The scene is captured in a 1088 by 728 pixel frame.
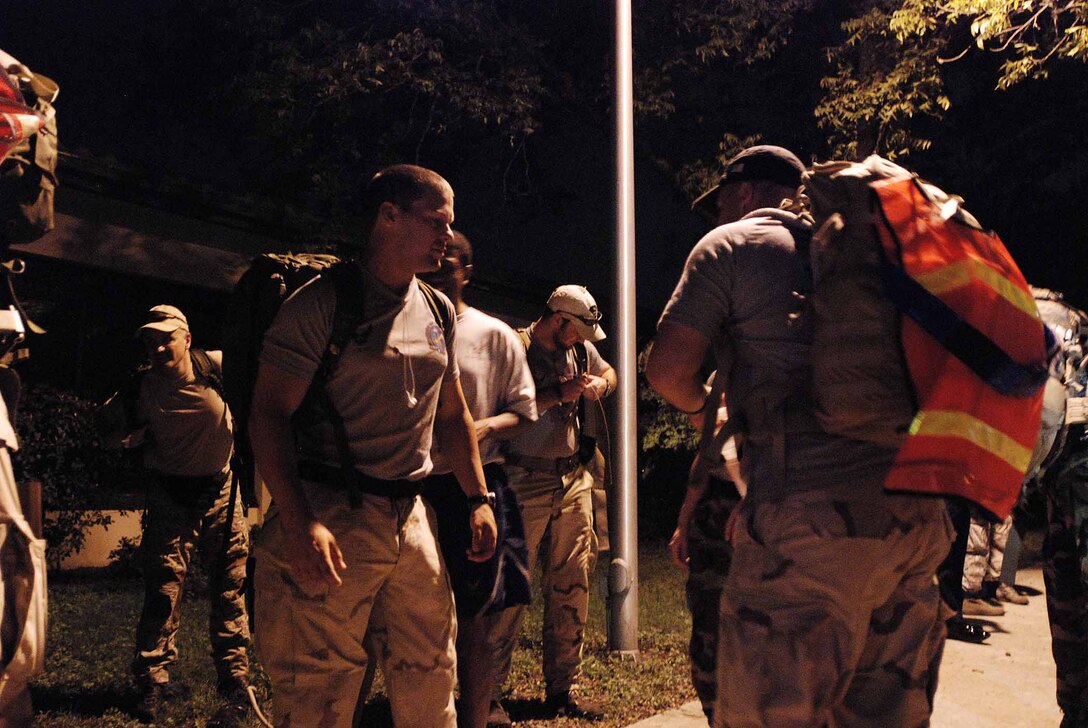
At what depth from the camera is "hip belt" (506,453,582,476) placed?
5.71 meters

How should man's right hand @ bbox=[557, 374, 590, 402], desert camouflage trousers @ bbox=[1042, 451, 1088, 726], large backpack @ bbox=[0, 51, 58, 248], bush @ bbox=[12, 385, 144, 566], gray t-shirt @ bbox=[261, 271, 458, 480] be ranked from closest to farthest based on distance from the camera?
large backpack @ bbox=[0, 51, 58, 248] → gray t-shirt @ bbox=[261, 271, 458, 480] → desert camouflage trousers @ bbox=[1042, 451, 1088, 726] → man's right hand @ bbox=[557, 374, 590, 402] → bush @ bbox=[12, 385, 144, 566]

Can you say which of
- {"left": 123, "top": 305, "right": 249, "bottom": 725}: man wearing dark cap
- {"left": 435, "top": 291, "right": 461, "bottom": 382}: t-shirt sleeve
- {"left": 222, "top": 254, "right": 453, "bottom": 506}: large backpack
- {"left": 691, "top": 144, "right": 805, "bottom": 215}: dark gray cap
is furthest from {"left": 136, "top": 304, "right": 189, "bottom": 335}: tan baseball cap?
{"left": 691, "top": 144, "right": 805, "bottom": 215}: dark gray cap

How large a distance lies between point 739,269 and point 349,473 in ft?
4.29

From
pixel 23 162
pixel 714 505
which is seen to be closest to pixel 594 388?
pixel 714 505

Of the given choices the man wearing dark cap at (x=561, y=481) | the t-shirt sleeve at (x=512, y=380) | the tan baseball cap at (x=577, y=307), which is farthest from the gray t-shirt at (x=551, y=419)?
the t-shirt sleeve at (x=512, y=380)

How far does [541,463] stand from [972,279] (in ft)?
11.3

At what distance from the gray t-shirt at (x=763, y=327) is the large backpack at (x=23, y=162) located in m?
1.72

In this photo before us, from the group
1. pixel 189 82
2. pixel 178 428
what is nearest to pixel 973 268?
pixel 178 428

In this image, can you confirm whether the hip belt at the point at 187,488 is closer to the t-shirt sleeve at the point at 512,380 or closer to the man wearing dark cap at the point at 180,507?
the man wearing dark cap at the point at 180,507

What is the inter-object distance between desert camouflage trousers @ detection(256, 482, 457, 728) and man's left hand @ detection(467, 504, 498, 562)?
36 centimetres

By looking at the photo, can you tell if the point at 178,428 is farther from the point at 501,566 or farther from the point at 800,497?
the point at 800,497

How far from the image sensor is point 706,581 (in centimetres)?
388

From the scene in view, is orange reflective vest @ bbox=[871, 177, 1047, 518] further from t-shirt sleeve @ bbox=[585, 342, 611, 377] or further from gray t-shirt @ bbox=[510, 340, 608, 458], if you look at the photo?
t-shirt sleeve @ bbox=[585, 342, 611, 377]

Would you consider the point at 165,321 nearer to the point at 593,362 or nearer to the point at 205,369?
the point at 205,369
